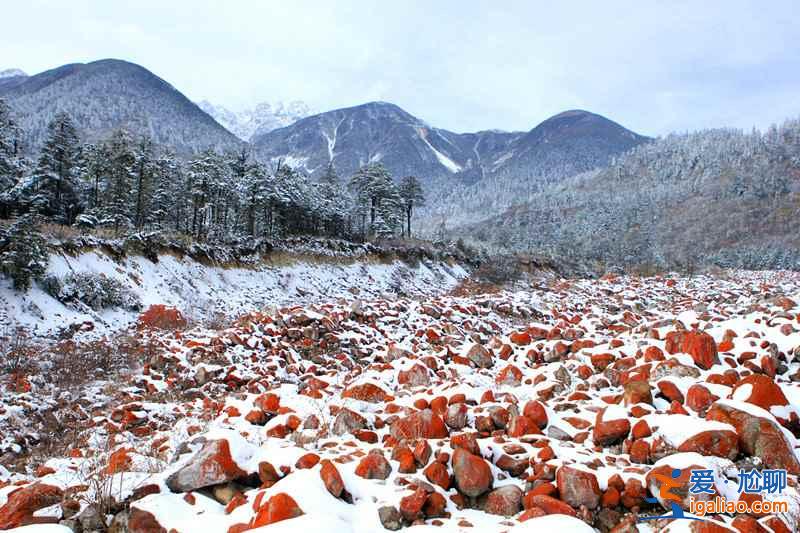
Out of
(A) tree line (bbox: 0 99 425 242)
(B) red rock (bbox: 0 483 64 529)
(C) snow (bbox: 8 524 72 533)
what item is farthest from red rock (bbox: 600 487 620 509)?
(A) tree line (bbox: 0 99 425 242)

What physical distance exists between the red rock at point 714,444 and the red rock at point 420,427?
9.46ft

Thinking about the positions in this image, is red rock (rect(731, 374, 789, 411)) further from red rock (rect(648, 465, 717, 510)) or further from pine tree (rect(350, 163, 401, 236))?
pine tree (rect(350, 163, 401, 236))

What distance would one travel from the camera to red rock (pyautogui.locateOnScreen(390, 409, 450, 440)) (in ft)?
18.5

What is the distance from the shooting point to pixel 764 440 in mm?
4582

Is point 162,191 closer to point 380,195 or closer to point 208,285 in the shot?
point 380,195

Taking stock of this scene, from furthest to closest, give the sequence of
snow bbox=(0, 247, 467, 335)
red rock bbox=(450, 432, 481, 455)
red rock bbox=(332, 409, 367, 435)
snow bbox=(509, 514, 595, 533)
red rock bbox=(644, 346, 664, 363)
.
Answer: snow bbox=(0, 247, 467, 335) < red rock bbox=(644, 346, 664, 363) < red rock bbox=(332, 409, 367, 435) < red rock bbox=(450, 432, 481, 455) < snow bbox=(509, 514, 595, 533)

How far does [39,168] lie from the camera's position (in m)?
34.4

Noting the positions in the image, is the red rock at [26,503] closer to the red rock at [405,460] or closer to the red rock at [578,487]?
the red rock at [405,460]

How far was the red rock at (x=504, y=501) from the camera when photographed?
423 cm

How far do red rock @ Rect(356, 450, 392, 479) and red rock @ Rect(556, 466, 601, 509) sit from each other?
190 centimetres

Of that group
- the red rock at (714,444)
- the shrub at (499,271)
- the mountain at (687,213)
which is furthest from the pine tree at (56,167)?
the mountain at (687,213)

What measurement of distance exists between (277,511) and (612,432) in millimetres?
4230

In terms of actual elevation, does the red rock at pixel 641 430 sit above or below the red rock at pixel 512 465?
above

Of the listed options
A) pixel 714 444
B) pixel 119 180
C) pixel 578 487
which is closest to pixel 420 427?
pixel 578 487
